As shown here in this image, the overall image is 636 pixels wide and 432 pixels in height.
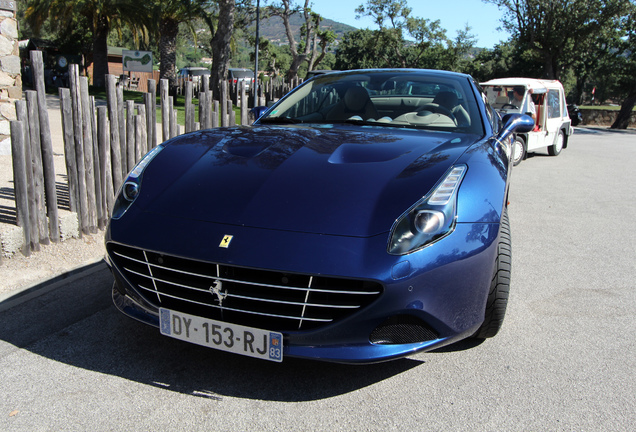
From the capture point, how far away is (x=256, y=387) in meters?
2.56

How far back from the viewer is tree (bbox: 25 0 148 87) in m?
22.6

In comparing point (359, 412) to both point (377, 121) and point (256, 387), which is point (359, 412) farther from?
point (377, 121)

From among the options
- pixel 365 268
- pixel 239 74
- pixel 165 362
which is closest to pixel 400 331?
pixel 365 268

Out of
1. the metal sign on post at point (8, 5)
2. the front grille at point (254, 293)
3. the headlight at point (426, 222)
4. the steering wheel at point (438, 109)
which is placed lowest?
Result: the front grille at point (254, 293)

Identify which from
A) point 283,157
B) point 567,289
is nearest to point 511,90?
point 567,289

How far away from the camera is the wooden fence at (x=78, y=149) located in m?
4.11

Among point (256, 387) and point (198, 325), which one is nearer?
point (198, 325)

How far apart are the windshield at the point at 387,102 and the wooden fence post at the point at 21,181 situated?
179 centimetres

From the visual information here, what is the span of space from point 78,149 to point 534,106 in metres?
10.3

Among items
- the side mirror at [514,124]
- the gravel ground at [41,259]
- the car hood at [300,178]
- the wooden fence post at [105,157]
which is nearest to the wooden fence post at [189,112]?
the wooden fence post at [105,157]

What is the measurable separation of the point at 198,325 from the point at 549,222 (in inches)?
201

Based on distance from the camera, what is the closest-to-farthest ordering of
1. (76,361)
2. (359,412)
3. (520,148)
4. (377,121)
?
1. (359,412)
2. (76,361)
3. (377,121)
4. (520,148)

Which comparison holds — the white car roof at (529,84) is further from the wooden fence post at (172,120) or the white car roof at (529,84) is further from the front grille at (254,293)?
the front grille at (254,293)

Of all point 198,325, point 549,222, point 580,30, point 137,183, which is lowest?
point 549,222
